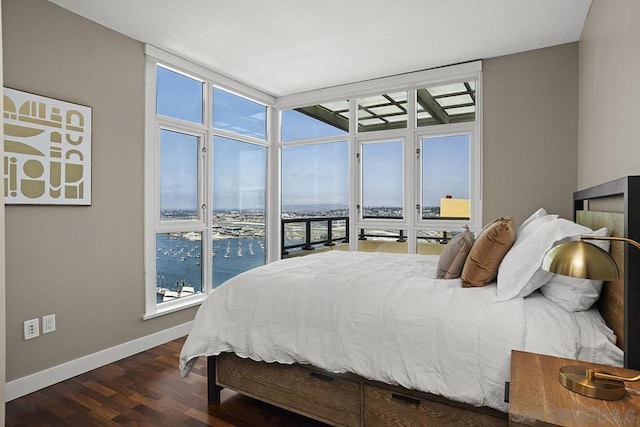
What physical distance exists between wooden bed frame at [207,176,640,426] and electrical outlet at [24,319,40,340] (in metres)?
1.31

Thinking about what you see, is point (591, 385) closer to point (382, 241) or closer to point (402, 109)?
point (382, 241)

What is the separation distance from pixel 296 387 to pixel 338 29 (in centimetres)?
267

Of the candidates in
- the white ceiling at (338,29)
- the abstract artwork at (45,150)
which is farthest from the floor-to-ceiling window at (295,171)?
the abstract artwork at (45,150)

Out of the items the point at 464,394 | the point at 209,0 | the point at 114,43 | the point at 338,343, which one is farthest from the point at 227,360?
the point at 114,43

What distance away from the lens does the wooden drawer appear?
1.90 metres

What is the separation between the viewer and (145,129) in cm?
337

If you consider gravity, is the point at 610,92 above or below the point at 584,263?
above

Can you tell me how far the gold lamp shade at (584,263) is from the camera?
3.26 feet

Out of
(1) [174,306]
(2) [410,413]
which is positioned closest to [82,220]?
(1) [174,306]

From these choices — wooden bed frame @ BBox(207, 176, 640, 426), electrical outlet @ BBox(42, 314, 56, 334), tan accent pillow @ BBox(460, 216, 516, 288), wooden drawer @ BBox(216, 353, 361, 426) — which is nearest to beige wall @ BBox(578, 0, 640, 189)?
wooden bed frame @ BBox(207, 176, 640, 426)

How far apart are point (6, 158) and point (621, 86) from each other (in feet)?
11.7

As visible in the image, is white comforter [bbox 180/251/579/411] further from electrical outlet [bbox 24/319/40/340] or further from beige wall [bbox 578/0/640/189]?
electrical outlet [bbox 24/319/40/340]

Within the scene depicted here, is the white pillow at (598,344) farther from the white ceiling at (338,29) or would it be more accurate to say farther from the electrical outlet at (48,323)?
the electrical outlet at (48,323)

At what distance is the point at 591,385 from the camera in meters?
1.06
